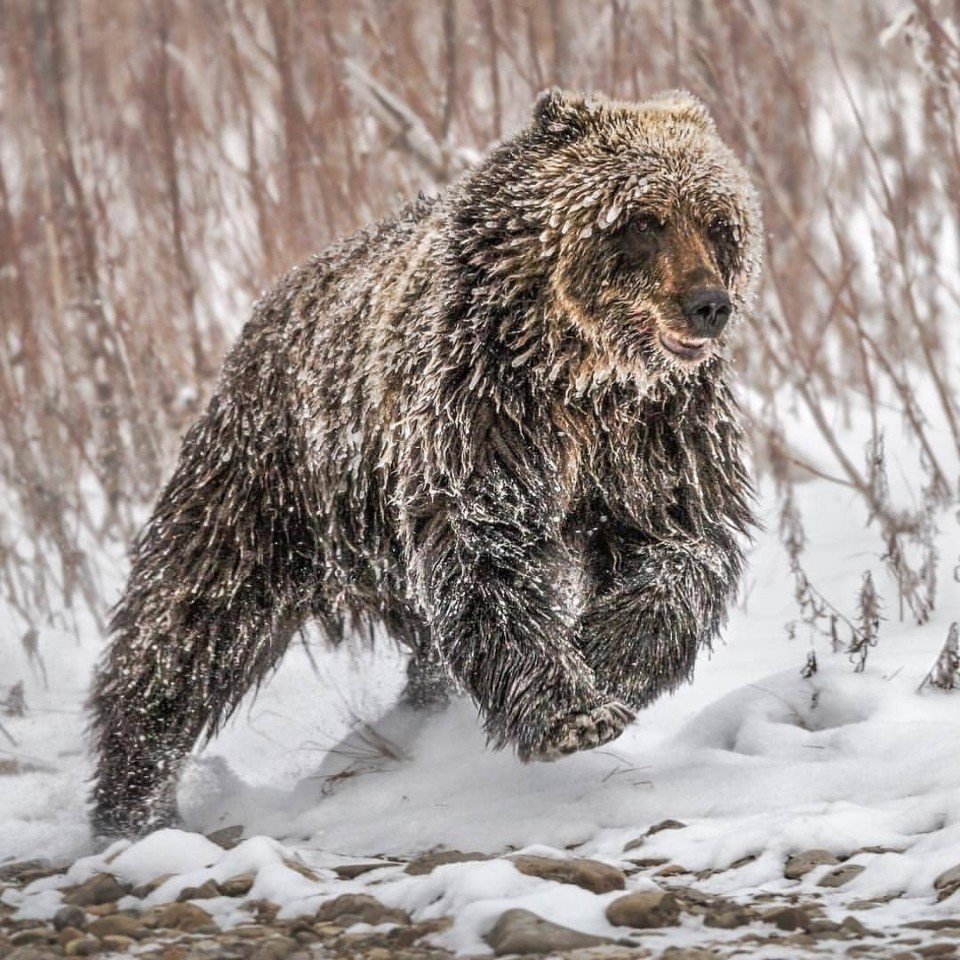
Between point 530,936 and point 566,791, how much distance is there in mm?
1199

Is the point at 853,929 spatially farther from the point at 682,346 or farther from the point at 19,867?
the point at 19,867

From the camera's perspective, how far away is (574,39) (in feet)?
26.9

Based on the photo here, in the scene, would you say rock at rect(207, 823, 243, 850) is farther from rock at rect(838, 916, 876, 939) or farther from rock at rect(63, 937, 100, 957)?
rock at rect(838, 916, 876, 939)

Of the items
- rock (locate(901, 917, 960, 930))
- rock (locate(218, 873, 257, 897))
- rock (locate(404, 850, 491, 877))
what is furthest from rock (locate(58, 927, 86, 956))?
rock (locate(901, 917, 960, 930))

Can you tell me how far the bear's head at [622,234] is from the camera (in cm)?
395

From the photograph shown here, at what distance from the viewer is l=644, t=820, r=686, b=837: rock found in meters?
3.63

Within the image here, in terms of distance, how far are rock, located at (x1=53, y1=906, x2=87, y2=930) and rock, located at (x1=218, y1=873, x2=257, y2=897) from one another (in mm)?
303

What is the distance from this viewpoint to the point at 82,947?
3146 millimetres

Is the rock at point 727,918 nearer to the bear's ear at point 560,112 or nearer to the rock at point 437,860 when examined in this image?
the rock at point 437,860

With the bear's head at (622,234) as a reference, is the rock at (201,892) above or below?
below

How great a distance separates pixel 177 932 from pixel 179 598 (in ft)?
4.41

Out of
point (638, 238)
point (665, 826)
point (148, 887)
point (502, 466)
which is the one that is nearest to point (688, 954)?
point (665, 826)

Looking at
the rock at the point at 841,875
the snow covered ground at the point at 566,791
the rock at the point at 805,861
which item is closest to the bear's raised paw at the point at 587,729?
the snow covered ground at the point at 566,791

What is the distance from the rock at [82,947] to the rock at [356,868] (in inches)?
25.7
